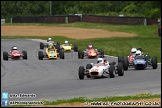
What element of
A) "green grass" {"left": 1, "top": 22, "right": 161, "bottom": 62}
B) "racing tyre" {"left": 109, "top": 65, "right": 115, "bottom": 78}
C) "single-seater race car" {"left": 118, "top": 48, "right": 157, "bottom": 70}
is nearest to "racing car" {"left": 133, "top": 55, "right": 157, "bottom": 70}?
"single-seater race car" {"left": 118, "top": 48, "right": 157, "bottom": 70}

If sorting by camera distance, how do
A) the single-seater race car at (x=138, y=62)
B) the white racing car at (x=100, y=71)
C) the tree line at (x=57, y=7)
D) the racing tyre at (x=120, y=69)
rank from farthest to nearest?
the tree line at (x=57, y=7) → the single-seater race car at (x=138, y=62) → the racing tyre at (x=120, y=69) → the white racing car at (x=100, y=71)

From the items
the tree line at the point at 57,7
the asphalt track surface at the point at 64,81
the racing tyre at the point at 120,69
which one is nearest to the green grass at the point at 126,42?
the asphalt track surface at the point at 64,81

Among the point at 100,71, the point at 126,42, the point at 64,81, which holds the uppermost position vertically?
the point at 126,42

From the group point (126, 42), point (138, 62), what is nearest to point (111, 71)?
point (138, 62)

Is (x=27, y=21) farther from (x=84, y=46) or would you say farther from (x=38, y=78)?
(x=38, y=78)

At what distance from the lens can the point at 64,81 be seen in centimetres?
2330

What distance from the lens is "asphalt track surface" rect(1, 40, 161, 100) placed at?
19.2 meters

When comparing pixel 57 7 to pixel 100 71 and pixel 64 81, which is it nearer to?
pixel 100 71

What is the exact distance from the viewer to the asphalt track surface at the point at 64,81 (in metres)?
19.2

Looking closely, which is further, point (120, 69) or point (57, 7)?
point (57, 7)

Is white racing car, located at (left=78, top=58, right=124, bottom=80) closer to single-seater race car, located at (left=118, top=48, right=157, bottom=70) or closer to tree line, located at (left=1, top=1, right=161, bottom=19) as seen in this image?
single-seater race car, located at (left=118, top=48, right=157, bottom=70)

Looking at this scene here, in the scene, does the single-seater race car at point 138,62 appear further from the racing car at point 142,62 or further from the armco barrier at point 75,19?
the armco barrier at point 75,19

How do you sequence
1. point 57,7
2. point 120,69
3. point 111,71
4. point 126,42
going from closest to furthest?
point 111,71
point 120,69
point 126,42
point 57,7

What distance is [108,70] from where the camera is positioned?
80.8 feet
